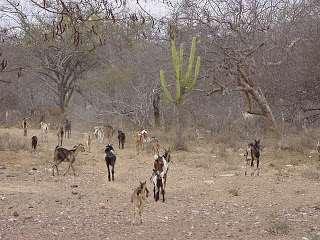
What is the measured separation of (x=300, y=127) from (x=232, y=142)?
3.88 meters

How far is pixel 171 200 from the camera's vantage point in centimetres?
1123

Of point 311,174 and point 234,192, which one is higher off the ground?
point 311,174

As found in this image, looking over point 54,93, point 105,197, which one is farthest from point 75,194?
point 54,93

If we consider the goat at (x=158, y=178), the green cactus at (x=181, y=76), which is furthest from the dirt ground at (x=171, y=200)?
the green cactus at (x=181, y=76)

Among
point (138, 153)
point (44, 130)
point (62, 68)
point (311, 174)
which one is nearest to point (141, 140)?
point (138, 153)

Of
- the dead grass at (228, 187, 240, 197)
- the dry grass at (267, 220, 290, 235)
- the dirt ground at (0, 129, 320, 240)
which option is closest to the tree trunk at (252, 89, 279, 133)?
the dirt ground at (0, 129, 320, 240)

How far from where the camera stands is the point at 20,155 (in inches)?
663

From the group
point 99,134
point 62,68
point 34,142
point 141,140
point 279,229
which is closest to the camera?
point 279,229

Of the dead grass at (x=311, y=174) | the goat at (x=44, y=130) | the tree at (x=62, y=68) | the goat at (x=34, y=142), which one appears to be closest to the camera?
the dead grass at (x=311, y=174)

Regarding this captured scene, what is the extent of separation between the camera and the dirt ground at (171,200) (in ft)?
29.6

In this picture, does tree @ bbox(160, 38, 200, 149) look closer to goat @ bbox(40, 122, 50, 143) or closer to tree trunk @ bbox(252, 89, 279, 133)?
tree trunk @ bbox(252, 89, 279, 133)

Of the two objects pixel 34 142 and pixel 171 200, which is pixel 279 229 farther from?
pixel 34 142

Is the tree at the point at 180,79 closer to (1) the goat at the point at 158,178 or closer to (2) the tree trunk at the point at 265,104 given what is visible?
(2) the tree trunk at the point at 265,104

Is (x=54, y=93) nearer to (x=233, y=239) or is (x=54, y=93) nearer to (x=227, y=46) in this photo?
(x=227, y=46)
